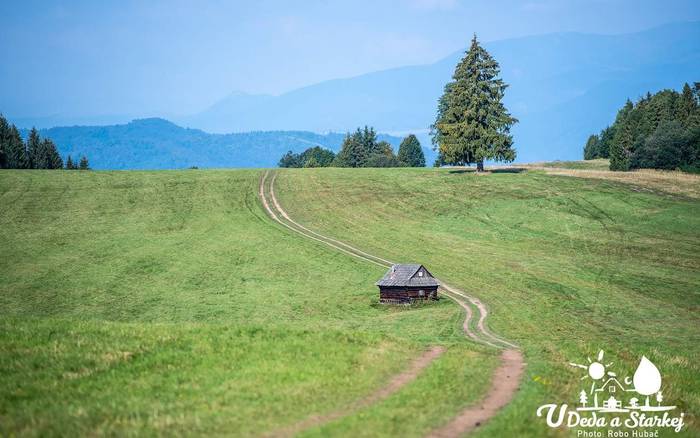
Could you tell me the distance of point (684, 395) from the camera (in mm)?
21047

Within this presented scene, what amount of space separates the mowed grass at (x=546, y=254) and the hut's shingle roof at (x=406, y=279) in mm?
4735

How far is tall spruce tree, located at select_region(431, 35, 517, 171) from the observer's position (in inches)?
3770

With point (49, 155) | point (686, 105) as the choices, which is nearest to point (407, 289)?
point (686, 105)

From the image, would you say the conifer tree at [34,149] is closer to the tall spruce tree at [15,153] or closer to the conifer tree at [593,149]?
the tall spruce tree at [15,153]

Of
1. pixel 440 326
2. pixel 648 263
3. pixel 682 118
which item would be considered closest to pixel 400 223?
pixel 648 263

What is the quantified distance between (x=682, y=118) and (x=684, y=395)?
5198 inches

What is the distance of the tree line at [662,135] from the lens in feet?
361

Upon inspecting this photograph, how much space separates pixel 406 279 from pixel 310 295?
8.21 m

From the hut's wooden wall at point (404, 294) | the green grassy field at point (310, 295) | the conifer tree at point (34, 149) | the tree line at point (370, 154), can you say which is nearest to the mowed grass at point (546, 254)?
the green grassy field at point (310, 295)

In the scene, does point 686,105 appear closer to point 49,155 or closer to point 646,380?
point 646,380

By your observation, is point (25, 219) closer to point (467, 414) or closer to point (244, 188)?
point (244, 188)

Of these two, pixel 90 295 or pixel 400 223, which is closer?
pixel 90 295

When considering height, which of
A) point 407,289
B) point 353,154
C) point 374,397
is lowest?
point 407,289

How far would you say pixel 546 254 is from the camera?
63094 millimetres
